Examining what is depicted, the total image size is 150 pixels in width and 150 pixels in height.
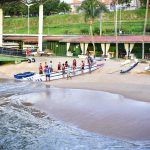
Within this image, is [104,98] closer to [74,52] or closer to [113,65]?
[113,65]

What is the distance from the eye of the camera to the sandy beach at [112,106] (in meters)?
21.0

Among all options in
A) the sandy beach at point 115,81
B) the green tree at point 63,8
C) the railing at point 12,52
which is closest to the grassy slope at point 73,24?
the green tree at point 63,8

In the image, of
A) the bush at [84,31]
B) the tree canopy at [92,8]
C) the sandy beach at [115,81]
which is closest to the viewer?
the sandy beach at [115,81]

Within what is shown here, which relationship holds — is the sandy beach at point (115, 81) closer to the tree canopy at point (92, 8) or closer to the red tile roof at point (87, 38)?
the red tile roof at point (87, 38)

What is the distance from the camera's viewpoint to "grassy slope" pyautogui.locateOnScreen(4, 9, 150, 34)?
77781 millimetres

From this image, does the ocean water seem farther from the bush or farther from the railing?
the bush

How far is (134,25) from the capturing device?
7762 centimetres

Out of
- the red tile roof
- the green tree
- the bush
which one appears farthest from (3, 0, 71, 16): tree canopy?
the red tile roof

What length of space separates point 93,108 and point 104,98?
11.4 feet

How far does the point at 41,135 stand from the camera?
2114 cm

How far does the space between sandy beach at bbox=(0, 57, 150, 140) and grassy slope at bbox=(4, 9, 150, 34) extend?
115 ft

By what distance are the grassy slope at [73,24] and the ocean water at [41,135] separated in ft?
160

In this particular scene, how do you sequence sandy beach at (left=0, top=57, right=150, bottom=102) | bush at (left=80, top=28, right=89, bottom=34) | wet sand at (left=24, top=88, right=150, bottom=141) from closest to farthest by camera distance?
wet sand at (left=24, top=88, right=150, bottom=141) < sandy beach at (left=0, top=57, right=150, bottom=102) < bush at (left=80, top=28, right=89, bottom=34)

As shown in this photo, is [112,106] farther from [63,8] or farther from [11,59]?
[63,8]
